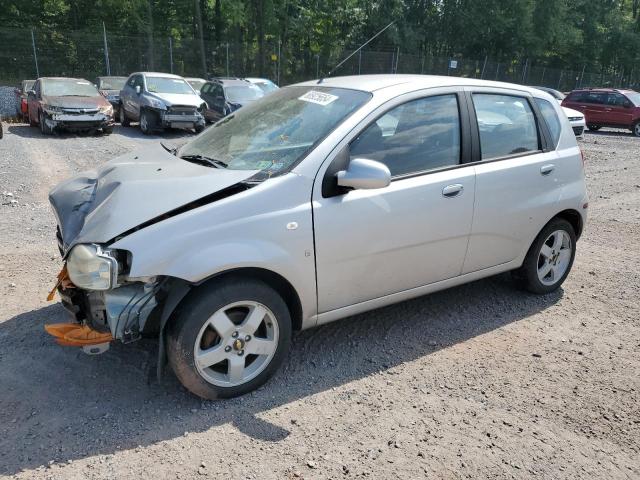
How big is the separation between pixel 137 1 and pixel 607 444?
3113 centimetres

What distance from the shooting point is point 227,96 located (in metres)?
16.3

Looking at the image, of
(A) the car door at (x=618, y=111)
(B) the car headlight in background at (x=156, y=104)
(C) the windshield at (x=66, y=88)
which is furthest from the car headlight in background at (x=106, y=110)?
(A) the car door at (x=618, y=111)

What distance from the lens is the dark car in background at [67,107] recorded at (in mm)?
14141

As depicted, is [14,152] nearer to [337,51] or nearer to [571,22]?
[337,51]

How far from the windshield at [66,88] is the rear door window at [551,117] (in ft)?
45.4

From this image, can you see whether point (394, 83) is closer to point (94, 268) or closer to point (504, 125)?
point (504, 125)

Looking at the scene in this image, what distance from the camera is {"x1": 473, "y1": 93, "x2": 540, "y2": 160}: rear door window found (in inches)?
160

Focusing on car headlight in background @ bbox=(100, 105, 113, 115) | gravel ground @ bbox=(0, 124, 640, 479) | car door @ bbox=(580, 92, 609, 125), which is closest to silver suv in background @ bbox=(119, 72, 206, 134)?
car headlight in background @ bbox=(100, 105, 113, 115)

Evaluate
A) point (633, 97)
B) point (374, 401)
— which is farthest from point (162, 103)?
point (633, 97)

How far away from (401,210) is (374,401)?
1.23 m

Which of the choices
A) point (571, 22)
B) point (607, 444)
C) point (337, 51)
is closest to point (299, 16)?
point (337, 51)

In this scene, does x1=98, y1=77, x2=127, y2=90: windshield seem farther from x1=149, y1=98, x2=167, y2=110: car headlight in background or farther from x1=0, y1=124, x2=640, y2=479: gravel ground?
Result: x1=0, y1=124, x2=640, y2=479: gravel ground

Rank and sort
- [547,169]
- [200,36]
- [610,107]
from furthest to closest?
[200,36], [610,107], [547,169]

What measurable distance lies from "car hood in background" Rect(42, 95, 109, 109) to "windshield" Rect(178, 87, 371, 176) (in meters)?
11.9
